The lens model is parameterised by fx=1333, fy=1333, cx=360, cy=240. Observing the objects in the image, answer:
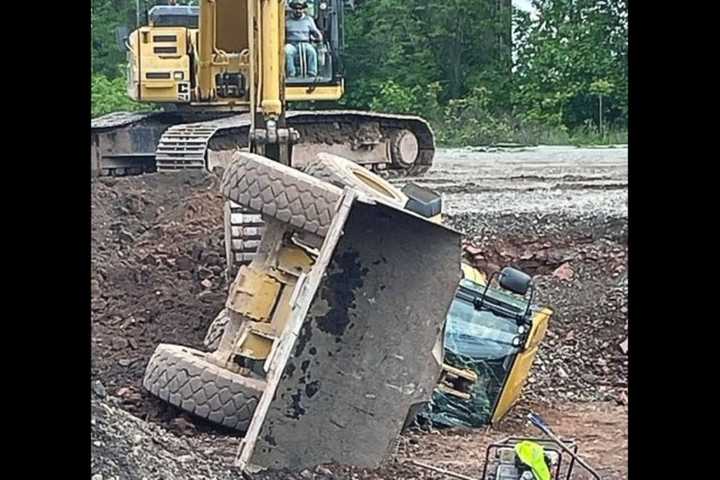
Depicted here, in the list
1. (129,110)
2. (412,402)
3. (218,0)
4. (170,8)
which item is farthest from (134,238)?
(412,402)

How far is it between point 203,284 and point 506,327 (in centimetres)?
141

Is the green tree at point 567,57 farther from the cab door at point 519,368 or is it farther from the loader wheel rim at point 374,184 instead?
the cab door at point 519,368

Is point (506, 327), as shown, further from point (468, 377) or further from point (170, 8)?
point (170, 8)

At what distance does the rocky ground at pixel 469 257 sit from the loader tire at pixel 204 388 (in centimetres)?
4

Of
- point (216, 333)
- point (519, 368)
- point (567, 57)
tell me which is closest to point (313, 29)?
point (567, 57)

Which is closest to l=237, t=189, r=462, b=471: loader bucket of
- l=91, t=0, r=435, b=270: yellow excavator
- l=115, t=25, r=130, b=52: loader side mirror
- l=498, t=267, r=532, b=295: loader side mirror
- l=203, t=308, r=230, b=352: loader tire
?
l=498, t=267, r=532, b=295: loader side mirror

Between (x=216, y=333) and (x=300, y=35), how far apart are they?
94.2 inches

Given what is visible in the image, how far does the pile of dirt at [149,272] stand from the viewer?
3.12 metres

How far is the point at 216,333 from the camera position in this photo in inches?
118

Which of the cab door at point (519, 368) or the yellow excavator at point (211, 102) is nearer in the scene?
the cab door at point (519, 368)

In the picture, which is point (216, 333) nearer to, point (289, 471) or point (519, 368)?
point (519, 368)

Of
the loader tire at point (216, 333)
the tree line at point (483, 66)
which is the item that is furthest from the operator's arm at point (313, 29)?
the loader tire at point (216, 333)

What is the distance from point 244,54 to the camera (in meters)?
5.34
